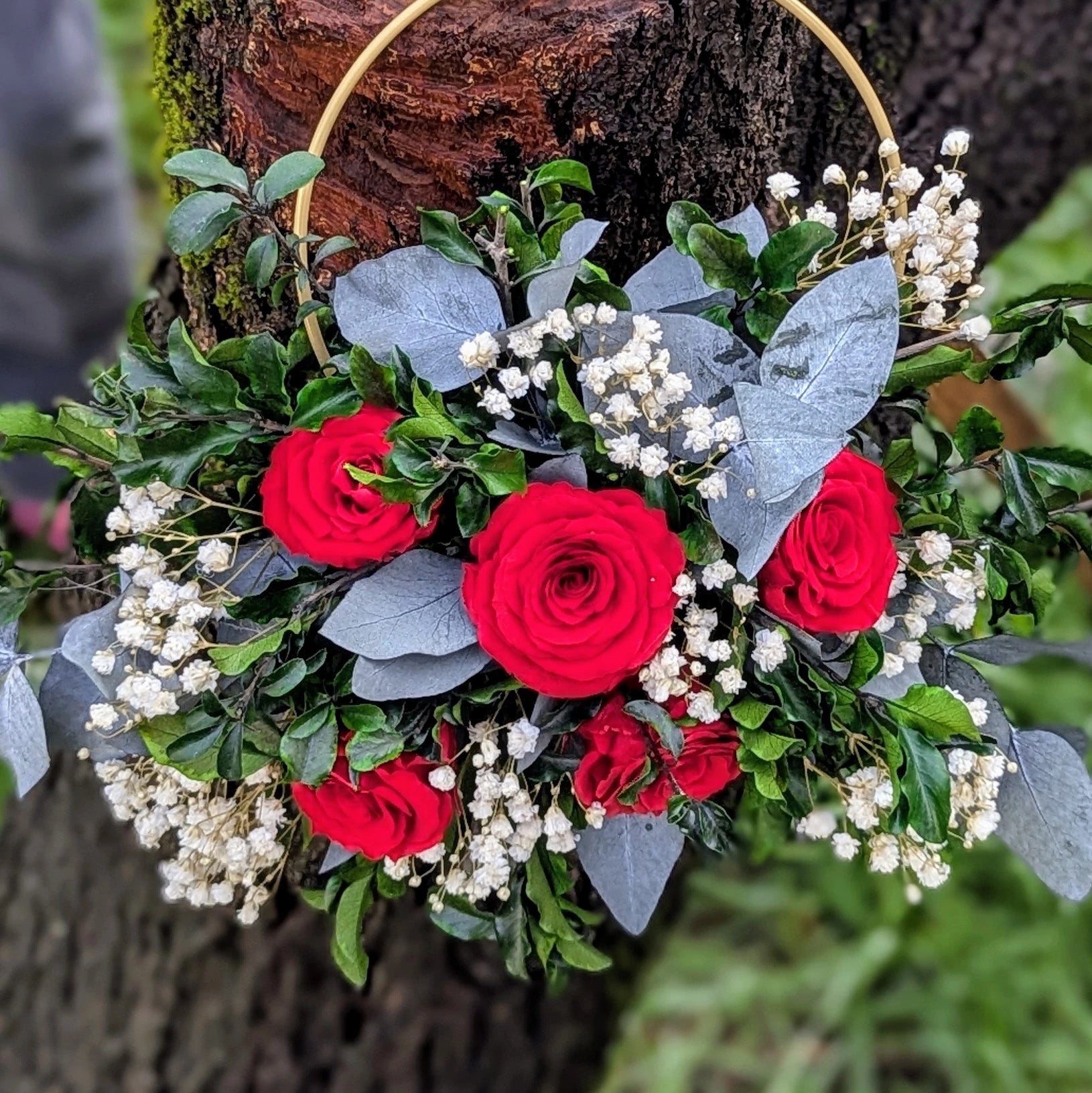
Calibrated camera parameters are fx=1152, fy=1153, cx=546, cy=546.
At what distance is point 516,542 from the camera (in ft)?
2.00

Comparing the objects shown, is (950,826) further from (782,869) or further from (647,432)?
(782,869)

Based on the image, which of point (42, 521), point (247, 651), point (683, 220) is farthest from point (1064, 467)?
point (42, 521)

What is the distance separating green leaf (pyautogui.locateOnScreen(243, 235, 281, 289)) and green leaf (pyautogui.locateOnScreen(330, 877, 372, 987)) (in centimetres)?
39

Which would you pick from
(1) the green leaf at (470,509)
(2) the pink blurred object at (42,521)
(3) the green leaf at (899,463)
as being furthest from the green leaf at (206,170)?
(2) the pink blurred object at (42,521)

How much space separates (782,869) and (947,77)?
55.9 inches

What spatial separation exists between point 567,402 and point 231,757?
27 centimetres

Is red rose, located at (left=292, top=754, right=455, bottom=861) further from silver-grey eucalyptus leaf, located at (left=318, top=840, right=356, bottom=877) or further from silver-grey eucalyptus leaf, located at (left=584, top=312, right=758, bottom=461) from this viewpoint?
silver-grey eucalyptus leaf, located at (left=584, top=312, right=758, bottom=461)

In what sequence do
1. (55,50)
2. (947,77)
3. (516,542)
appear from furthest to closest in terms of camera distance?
(55,50) → (947,77) → (516,542)

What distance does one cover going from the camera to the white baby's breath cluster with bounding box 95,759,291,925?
70 centimetres

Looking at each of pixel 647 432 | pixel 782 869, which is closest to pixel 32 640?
pixel 647 432

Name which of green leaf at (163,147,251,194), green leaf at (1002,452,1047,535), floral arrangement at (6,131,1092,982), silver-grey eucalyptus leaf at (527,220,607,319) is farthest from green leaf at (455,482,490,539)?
green leaf at (1002,452,1047,535)

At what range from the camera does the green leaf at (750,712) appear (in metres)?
0.66

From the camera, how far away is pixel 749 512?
633 millimetres

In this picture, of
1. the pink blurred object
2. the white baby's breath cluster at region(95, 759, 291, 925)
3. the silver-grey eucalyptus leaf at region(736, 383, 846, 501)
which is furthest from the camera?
the pink blurred object
